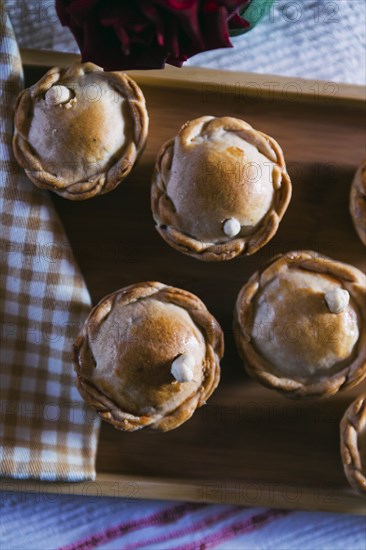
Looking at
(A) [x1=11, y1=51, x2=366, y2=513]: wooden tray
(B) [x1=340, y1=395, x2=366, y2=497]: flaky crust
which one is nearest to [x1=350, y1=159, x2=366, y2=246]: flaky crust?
(A) [x1=11, y1=51, x2=366, y2=513]: wooden tray

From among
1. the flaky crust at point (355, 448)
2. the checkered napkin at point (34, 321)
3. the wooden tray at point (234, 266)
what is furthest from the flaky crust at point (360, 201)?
the checkered napkin at point (34, 321)

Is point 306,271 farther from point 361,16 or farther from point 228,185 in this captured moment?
point 361,16

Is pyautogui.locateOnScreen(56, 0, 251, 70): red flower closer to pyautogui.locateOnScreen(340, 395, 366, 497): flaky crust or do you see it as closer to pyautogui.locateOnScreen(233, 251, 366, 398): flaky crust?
pyautogui.locateOnScreen(233, 251, 366, 398): flaky crust

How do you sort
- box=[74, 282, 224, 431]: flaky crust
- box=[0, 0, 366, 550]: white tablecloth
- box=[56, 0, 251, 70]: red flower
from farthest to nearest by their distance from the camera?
box=[0, 0, 366, 550]: white tablecloth
box=[74, 282, 224, 431]: flaky crust
box=[56, 0, 251, 70]: red flower

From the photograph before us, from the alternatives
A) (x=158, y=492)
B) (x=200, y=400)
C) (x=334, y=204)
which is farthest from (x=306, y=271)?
(x=158, y=492)

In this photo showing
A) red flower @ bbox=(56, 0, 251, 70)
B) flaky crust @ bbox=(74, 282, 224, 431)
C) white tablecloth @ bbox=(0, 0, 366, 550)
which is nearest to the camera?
red flower @ bbox=(56, 0, 251, 70)

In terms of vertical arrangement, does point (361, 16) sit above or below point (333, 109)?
above

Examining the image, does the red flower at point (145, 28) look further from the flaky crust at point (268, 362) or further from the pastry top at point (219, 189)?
the flaky crust at point (268, 362)
